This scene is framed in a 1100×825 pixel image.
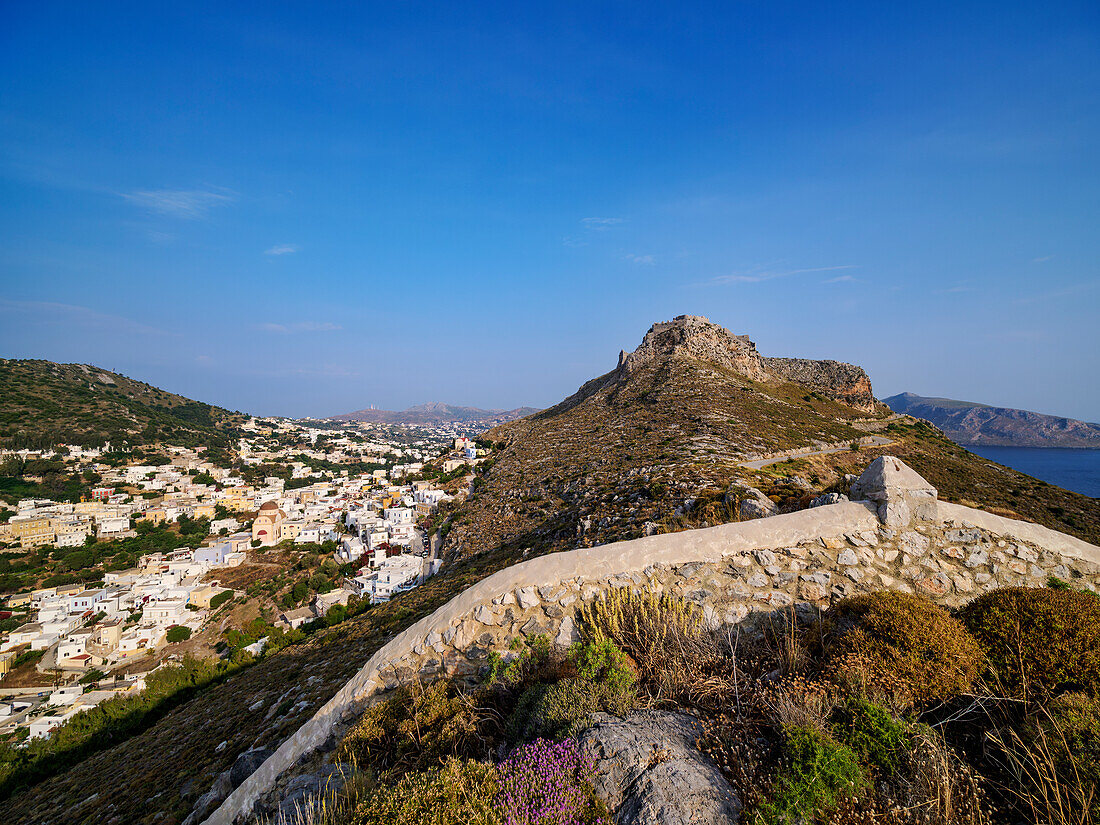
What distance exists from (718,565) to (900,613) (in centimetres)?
187

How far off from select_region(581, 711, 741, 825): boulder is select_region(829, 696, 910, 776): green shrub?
0.91 m

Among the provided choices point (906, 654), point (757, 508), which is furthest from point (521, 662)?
point (757, 508)

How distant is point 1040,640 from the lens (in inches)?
139

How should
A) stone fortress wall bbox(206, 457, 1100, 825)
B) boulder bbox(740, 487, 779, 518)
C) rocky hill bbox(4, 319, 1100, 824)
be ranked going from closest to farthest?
stone fortress wall bbox(206, 457, 1100, 825), rocky hill bbox(4, 319, 1100, 824), boulder bbox(740, 487, 779, 518)

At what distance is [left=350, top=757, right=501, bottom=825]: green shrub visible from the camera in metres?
2.52

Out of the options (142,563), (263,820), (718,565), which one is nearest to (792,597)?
(718,565)

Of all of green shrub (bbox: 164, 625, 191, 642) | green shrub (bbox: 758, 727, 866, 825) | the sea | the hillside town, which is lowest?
green shrub (bbox: 164, 625, 191, 642)

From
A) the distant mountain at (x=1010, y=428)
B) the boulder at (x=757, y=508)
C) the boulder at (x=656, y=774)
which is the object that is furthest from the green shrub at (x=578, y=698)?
Result: the distant mountain at (x=1010, y=428)

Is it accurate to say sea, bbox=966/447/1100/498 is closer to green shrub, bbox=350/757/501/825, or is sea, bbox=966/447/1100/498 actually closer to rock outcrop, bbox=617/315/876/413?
rock outcrop, bbox=617/315/876/413

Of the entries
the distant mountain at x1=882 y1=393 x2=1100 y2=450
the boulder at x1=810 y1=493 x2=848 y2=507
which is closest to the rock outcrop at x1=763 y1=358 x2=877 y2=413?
the boulder at x1=810 y1=493 x2=848 y2=507

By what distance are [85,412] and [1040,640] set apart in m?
131

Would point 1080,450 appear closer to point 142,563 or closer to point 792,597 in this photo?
point 792,597

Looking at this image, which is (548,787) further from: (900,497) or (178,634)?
(178,634)

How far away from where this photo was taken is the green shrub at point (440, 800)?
99.2 inches
